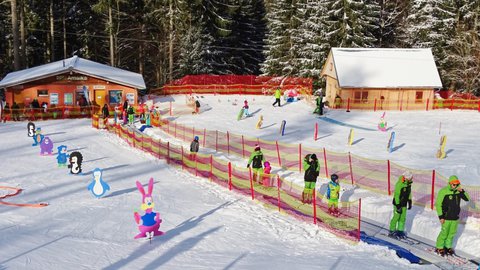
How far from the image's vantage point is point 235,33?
58.6 meters

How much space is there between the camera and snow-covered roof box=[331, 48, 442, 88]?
38656 millimetres

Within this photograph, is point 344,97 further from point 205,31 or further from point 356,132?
point 205,31

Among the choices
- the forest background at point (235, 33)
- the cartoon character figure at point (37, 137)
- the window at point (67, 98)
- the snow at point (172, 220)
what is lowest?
the snow at point (172, 220)

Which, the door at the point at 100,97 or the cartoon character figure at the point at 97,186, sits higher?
the door at the point at 100,97

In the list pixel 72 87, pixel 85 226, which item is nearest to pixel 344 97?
pixel 72 87

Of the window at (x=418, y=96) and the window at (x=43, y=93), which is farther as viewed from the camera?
the window at (x=418, y=96)

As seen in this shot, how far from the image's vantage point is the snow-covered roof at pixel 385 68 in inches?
1522

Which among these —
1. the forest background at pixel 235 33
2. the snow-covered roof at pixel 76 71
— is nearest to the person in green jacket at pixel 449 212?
the snow-covered roof at pixel 76 71

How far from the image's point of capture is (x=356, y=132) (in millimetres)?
28984

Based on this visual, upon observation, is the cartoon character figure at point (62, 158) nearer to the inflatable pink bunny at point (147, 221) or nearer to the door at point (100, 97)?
the inflatable pink bunny at point (147, 221)

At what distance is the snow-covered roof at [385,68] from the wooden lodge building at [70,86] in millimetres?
17335

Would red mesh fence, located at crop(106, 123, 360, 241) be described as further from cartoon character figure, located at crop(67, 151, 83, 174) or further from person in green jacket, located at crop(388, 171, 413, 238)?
cartoon character figure, located at crop(67, 151, 83, 174)

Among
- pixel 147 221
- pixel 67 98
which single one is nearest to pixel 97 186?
pixel 147 221

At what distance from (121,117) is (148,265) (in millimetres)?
24842
